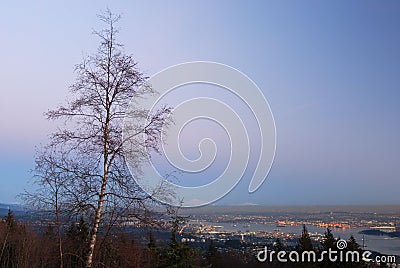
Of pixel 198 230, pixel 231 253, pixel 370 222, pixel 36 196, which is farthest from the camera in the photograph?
pixel 370 222

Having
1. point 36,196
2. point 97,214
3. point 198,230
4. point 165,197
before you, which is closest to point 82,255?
point 97,214

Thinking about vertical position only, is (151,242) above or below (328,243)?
Result: above

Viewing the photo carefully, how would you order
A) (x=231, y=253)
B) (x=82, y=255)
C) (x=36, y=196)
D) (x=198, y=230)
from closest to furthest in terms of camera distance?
(x=36, y=196) → (x=82, y=255) → (x=198, y=230) → (x=231, y=253)

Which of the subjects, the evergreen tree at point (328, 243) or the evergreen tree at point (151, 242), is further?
the evergreen tree at point (328, 243)

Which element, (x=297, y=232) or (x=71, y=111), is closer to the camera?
(x=71, y=111)

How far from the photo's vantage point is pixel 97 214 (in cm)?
753

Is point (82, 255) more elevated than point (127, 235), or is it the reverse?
point (127, 235)

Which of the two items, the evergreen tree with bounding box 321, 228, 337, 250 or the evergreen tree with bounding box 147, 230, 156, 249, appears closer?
the evergreen tree with bounding box 147, 230, 156, 249

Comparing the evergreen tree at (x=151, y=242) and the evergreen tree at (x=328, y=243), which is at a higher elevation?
the evergreen tree at (x=151, y=242)

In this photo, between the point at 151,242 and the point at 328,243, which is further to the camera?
the point at 328,243

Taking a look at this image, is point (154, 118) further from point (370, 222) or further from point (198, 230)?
point (370, 222)

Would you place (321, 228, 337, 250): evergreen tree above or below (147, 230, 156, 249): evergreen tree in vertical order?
below

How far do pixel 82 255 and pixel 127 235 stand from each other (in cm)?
121

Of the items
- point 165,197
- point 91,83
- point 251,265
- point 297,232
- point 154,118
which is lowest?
point 251,265
